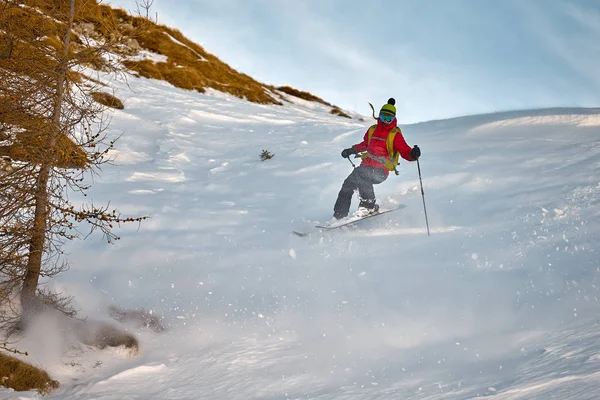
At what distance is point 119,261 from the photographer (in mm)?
8719

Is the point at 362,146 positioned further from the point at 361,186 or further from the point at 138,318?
the point at 138,318

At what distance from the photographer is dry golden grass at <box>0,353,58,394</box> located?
19.7 feet

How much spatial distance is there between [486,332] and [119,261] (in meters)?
6.46

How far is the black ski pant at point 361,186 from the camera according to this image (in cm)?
882

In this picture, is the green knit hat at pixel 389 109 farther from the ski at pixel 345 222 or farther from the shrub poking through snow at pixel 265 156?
the shrub poking through snow at pixel 265 156

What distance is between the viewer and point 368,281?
6.87 meters

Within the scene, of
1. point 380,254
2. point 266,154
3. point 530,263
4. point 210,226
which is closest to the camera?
point 530,263

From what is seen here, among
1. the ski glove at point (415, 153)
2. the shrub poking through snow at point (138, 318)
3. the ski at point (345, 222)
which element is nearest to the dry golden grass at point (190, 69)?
the ski at point (345, 222)

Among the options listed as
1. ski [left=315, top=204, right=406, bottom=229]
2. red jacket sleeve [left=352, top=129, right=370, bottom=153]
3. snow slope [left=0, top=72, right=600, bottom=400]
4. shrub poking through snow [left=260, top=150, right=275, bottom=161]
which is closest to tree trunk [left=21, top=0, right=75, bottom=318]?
snow slope [left=0, top=72, right=600, bottom=400]

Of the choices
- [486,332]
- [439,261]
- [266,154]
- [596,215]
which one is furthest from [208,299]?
[266,154]

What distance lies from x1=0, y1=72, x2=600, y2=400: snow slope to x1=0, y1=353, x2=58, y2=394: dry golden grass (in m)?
0.24

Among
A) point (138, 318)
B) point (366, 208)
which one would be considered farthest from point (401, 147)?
point (138, 318)

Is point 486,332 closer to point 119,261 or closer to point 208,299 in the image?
point 208,299

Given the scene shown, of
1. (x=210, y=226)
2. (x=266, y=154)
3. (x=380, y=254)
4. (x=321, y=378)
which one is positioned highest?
(x=266, y=154)
